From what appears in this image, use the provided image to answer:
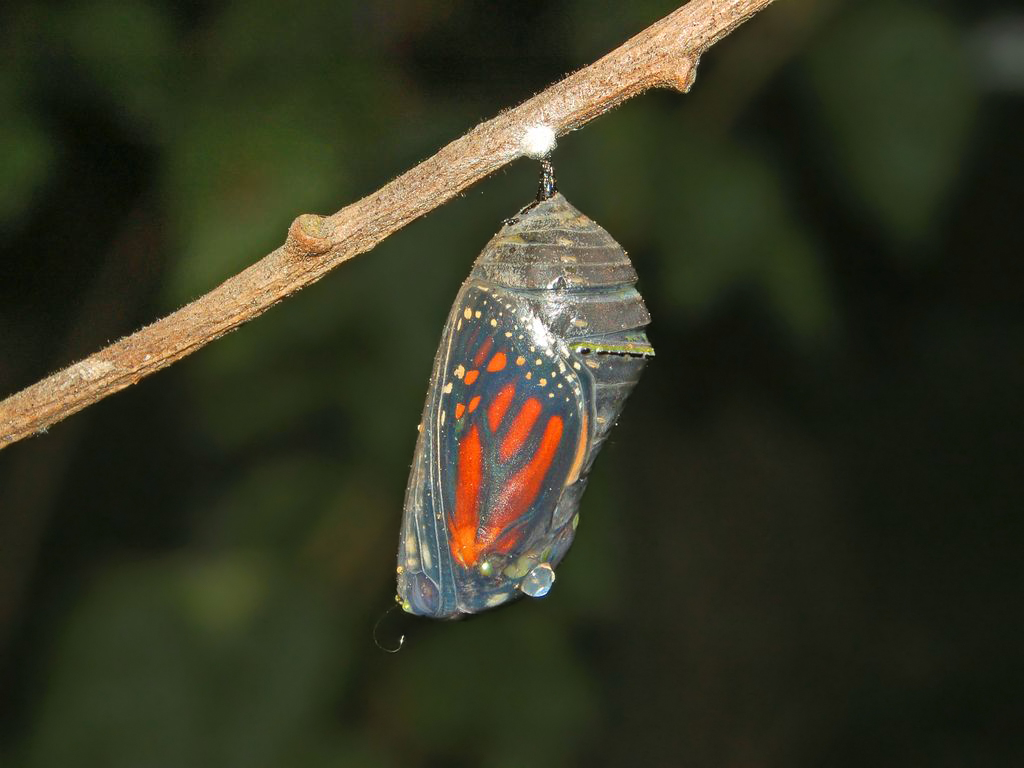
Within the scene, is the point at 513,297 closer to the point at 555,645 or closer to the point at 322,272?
the point at 322,272

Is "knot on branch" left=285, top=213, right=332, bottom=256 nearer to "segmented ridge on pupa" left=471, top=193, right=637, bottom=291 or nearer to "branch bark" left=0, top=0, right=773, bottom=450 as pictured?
"branch bark" left=0, top=0, right=773, bottom=450

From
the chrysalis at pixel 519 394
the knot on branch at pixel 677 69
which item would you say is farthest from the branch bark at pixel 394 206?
the chrysalis at pixel 519 394

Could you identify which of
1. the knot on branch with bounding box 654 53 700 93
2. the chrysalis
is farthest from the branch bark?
the chrysalis

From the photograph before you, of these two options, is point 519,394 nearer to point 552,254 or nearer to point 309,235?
point 552,254

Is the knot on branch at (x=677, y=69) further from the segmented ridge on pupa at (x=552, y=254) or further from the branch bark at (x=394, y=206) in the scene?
the segmented ridge on pupa at (x=552, y=254)

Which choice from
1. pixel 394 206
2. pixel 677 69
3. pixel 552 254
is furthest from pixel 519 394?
pixel 677 69

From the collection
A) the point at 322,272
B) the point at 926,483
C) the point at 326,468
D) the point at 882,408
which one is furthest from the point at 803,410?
the point at 322,272
